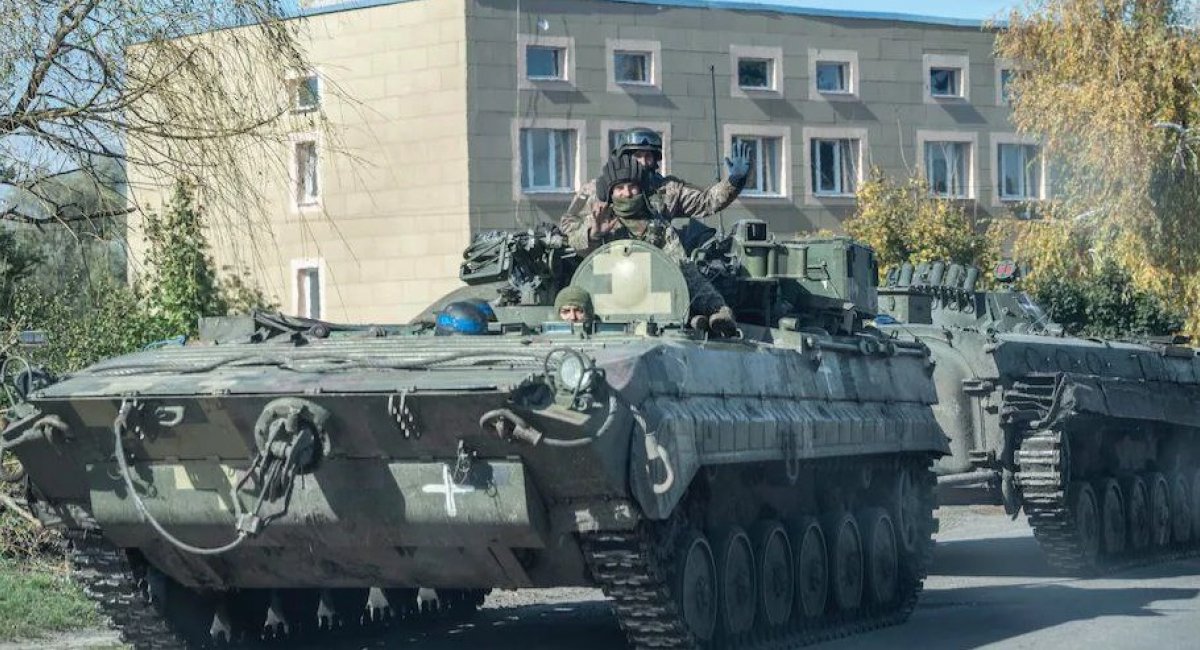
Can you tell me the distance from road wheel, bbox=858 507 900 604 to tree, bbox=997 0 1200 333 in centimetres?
1821

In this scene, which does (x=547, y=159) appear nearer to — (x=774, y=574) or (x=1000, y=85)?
(x=1000, y=85)

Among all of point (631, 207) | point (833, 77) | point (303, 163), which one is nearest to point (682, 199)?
point (631, 207)

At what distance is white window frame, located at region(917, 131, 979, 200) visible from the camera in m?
40.9

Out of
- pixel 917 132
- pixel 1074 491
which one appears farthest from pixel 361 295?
pixel 1074 491

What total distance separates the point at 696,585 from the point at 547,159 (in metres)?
24.8

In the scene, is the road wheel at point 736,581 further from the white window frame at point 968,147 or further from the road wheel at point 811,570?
the white window frame at point 968,147

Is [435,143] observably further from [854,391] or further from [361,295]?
[854,391]

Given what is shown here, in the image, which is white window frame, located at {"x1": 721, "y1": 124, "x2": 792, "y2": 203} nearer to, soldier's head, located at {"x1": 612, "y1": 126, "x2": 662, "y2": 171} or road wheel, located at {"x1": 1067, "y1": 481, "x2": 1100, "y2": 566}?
road wheel, located at {"x1": 1067, "y1": 481, "x2": 1100, "y2": 566}

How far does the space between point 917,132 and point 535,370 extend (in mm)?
30717

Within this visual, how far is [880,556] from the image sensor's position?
51.5 feet

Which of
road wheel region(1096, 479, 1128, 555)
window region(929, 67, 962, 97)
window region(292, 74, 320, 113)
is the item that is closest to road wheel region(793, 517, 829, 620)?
window region(292, 74, 320, 113)

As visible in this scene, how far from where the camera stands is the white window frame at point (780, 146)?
38.8m

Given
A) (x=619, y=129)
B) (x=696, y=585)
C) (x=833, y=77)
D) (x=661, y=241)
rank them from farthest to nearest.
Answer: (x=833, y=77) < (x=619, y=129) < (x=661, y=241) < (x=696, y=585)

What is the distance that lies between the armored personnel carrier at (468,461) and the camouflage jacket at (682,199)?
0.32m
